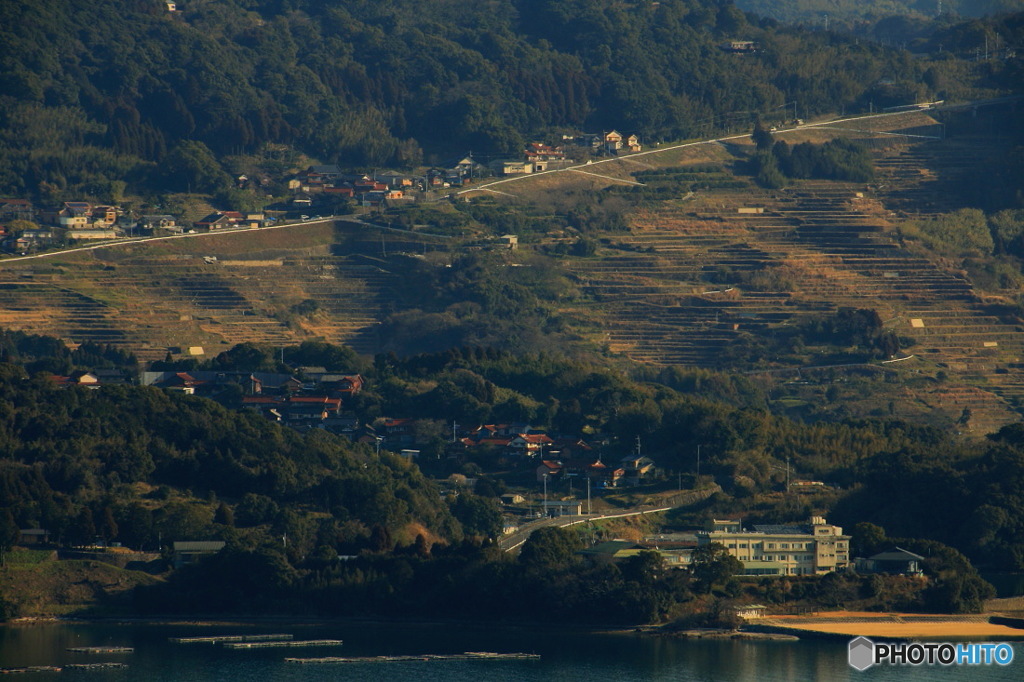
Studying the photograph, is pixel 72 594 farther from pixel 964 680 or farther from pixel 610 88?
pixel 610 88

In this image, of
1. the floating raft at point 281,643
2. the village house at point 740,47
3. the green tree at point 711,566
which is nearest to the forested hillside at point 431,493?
the green tree at point 711,566

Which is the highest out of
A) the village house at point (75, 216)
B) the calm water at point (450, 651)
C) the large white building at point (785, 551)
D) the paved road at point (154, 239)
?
the village house at point (75, 216)

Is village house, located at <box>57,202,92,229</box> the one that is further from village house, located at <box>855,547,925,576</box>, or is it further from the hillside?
village house, located at <box>855,547,925,576</box>

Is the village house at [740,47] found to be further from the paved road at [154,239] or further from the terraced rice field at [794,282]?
the paved road at [154,239]

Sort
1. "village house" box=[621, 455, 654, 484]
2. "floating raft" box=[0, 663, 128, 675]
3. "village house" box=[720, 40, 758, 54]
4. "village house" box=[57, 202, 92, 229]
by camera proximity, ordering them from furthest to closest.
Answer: "village house" box=[720, 40, 758, 54]
"village house" box=[57, 202, 92, 229]
"village house" box=[621, 455, 654, 484]
"floating raft" box=[0, 663, 128, 675]

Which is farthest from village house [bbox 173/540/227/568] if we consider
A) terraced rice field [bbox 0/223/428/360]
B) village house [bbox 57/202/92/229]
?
village house [bbox 57/202/92/229]

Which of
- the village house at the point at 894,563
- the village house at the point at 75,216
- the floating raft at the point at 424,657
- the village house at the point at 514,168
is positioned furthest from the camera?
the village house at the point at 514,168

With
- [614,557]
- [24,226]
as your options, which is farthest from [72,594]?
[24,226]
